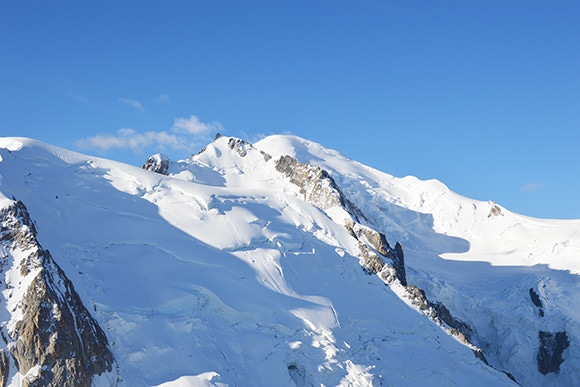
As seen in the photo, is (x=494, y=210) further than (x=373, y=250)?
Yes

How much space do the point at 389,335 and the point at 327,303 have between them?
22.6ft

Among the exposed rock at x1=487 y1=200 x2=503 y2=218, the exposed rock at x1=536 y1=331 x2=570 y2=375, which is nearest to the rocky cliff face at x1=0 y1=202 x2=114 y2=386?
the exposed rock at x1=536 y1=331 x2=570 y2=375

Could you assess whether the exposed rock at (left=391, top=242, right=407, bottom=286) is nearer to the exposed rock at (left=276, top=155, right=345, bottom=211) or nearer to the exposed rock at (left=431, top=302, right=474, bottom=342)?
the exposed rock at (left=431, top=302, right=474, bottom=342)

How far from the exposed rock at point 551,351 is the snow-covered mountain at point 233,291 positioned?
5.2 inches

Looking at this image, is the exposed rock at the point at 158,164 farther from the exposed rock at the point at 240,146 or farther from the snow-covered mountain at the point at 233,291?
the exposed rock at the point at 240,146

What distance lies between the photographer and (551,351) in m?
85.1

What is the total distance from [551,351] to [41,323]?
65.1 metres

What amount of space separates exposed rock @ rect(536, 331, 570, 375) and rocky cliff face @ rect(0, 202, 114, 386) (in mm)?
58737

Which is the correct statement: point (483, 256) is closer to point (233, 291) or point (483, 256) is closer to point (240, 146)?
→ point (240, 146)

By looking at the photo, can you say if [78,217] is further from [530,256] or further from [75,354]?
[530,256]

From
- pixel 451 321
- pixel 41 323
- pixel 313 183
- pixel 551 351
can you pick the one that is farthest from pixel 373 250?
pixel 41 323

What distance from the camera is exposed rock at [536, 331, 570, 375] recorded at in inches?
3317

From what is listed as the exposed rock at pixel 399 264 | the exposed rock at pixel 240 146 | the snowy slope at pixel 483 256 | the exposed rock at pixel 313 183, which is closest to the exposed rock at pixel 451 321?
the snowy slope at pixel 483 256

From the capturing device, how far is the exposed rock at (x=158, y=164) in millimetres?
91856
